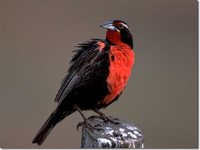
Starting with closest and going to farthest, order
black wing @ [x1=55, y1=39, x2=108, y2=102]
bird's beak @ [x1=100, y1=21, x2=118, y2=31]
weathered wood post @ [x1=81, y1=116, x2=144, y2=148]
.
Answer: weathered wood post @ [x1=81, y1=116, x2=144, y2=148]
black wing @ [x1=55, y1=39, x2=108, y2=102]
bird's beak @ [x1=100, y1=21, x2=118, y2=31]

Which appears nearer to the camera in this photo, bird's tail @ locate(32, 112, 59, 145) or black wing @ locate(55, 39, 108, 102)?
bird's tail @ locate(32, 112, 59, 145)

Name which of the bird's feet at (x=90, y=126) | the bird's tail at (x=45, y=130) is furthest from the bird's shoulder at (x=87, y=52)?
the bird's feet at (x=90, y=126)

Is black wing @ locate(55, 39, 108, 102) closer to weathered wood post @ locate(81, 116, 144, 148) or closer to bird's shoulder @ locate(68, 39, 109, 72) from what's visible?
bird's shoulder @ locate(68, 39, 109, 72)

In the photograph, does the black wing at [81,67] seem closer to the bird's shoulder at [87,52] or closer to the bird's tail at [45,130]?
the bird's shoulder at [87,52]

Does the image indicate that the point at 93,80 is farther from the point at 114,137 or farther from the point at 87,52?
the point at 114,137

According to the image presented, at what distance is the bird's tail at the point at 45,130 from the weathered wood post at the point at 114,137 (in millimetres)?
617

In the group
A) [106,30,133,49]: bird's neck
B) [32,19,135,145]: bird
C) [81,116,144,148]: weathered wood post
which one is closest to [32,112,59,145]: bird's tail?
[32,19,135,145]: bird

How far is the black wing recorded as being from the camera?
5180 mm

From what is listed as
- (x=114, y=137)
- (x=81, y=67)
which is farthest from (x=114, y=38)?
(x=114, y=137)

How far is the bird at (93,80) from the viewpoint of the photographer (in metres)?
5.19

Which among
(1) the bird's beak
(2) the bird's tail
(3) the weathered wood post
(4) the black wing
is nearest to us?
(3) the weathered wood post

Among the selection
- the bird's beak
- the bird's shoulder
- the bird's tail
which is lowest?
the bird's tail

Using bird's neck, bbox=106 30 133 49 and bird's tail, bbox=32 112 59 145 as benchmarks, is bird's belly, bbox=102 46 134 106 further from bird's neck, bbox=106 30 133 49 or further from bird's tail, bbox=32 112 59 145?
bird's tail, bbox=32 112 59 145

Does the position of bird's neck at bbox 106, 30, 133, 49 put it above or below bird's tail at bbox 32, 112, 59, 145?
above
